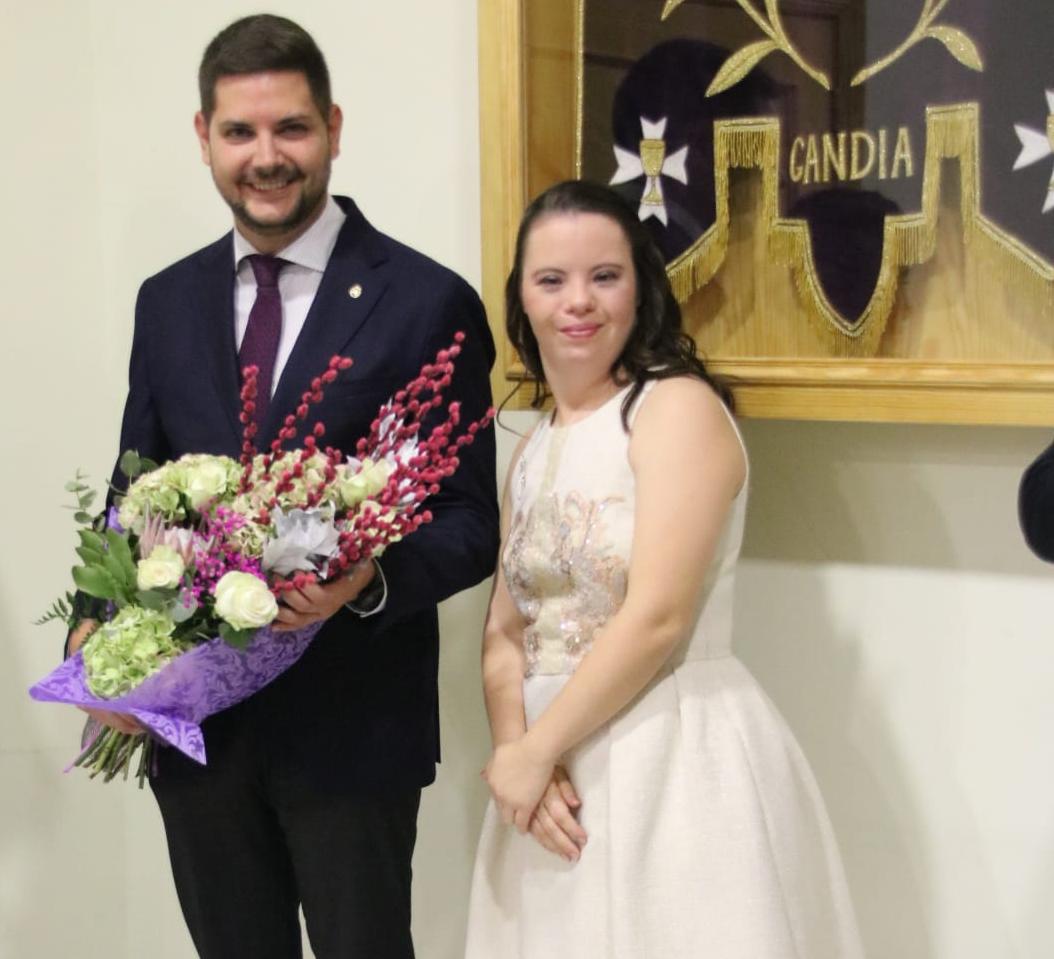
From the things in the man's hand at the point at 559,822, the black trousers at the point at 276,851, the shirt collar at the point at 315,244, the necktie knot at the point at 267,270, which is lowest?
the black trousers at the point at 276,851

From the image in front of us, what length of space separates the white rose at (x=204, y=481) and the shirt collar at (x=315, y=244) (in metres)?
0.40

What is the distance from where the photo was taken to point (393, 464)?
1440 mm

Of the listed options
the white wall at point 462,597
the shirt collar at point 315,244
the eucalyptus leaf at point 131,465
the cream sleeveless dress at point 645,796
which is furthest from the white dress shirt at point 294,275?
the white wall at point 462,597

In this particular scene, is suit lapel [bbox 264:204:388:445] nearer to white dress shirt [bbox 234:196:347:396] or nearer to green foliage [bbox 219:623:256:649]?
white dress shirt [bbox 234:196:347:396]

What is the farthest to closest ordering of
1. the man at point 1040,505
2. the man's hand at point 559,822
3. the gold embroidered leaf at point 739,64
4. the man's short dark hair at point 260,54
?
the gold embroidered leaf at point 739,64 < the man's short dark hair at point 260,54 < the man's hand at point 559,822 < the man at point 1040,505

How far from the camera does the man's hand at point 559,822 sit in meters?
1.54

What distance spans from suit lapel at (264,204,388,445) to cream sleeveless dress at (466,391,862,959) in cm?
29

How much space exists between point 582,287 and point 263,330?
1.40ft

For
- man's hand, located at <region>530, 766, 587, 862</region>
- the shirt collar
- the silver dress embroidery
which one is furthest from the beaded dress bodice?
the shirt collar

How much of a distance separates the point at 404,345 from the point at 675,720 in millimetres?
572

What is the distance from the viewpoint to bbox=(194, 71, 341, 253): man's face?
1654 mm

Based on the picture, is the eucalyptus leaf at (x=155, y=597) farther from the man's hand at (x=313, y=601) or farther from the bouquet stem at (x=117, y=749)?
the bouquet stem at (x=117, y=749)

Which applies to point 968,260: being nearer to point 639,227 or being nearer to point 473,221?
point 639,227

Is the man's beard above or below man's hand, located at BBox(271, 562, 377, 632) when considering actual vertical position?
above
